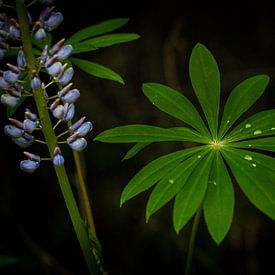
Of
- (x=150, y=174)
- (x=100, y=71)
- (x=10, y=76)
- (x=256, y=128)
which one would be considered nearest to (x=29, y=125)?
(x=10, y=76)

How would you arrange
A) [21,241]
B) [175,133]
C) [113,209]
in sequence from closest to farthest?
[175,133] → [21,241] → [113,209]

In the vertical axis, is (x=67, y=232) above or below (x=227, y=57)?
below

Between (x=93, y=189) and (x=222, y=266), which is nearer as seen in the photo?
(x=222, y=266)

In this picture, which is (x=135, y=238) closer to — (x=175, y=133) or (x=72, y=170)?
(x=72, y=170)

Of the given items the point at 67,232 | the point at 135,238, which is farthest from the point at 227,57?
the point at 67,232

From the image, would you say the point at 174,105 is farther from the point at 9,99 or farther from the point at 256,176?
the point at 9,99

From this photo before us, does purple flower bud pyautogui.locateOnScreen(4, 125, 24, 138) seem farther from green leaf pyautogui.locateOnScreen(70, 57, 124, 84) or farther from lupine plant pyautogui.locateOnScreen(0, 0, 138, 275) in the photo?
green leaf pyautogui.locateOnScreen(70, 57, 124, 84)
